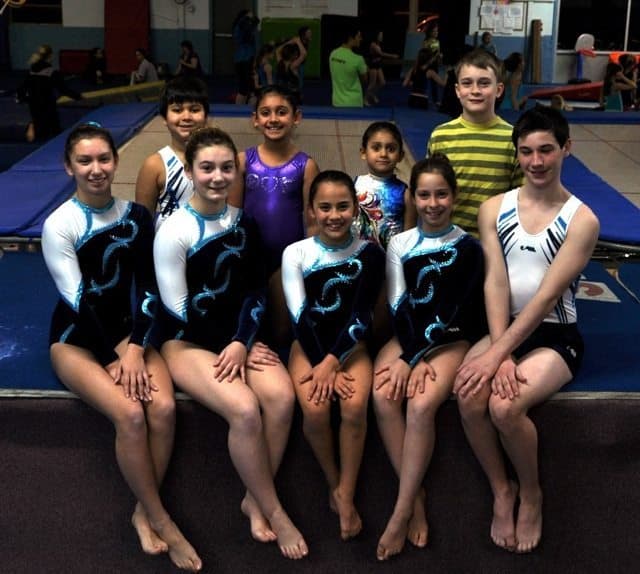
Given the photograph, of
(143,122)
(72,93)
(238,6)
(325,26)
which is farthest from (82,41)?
(143,122)

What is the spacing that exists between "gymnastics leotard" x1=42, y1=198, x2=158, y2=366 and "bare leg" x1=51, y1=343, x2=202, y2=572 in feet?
0.22

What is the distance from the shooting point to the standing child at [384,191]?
2.96m

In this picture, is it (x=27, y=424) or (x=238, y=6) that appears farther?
(x=238, y=6)

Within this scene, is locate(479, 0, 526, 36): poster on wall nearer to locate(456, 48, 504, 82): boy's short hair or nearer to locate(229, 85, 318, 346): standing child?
locate(456, 48, 504, 82): boy's short hair

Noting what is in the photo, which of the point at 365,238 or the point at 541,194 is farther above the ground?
the point at 541,194

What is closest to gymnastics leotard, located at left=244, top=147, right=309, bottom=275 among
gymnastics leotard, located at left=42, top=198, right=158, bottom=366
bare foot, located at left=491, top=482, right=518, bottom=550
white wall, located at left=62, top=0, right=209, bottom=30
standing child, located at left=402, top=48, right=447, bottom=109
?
gymnastics leotard, located at left=42, top=198, right=158, bottom=366

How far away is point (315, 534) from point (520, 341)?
881 mm

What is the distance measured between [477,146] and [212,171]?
997 millimetres

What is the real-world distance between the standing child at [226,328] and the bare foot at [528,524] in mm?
665

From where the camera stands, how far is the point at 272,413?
2549 mm

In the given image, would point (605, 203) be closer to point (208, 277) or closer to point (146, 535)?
point (208, 277)

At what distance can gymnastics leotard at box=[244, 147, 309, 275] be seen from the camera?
3012 millimetres

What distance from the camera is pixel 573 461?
8.87ft

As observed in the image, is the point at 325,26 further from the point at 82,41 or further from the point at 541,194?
the point at 541,194
